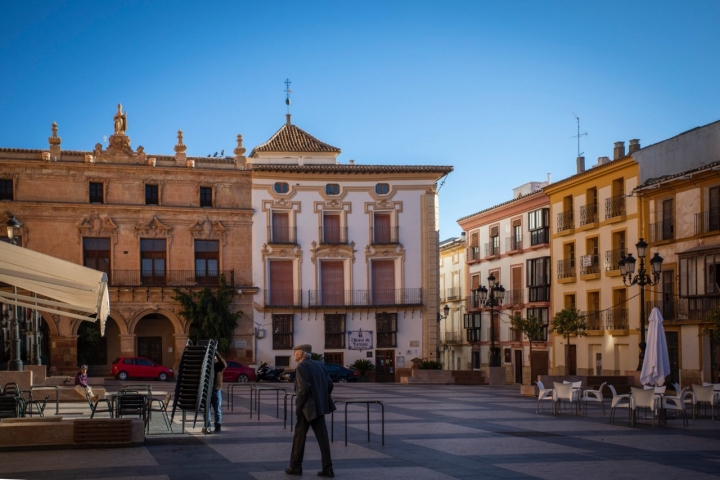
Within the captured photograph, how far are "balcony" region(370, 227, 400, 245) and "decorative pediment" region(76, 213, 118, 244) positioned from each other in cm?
1356

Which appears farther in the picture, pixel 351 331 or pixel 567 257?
pixel 351 331

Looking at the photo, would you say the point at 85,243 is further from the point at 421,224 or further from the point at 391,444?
the point at 391,444

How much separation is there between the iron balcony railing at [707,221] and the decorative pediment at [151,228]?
2612 cm

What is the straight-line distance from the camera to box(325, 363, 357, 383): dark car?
Result: 48156mm

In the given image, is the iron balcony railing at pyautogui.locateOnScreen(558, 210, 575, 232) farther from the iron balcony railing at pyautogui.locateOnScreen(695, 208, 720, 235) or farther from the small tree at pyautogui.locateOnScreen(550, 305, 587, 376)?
the iron balcony railing at pyautogui.locateOnScreen(695, 208, 720, 235)

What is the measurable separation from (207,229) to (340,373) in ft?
34.3

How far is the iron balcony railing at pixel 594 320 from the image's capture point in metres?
45.7

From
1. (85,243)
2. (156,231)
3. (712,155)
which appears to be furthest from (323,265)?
(712,155)

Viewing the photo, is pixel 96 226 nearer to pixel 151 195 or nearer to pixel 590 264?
pixel 151 195

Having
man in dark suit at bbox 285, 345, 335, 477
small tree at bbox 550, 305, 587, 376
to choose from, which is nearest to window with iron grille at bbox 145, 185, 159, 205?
small tree at bbox 550, 305, 587, 376

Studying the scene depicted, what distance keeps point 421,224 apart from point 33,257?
36.4 m

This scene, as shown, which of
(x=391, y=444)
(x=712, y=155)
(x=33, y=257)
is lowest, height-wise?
(x=391, y=444)

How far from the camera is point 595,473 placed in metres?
12.8

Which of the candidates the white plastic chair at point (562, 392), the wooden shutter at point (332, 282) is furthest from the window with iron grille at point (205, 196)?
the white plastic chair at point (562, 392)
